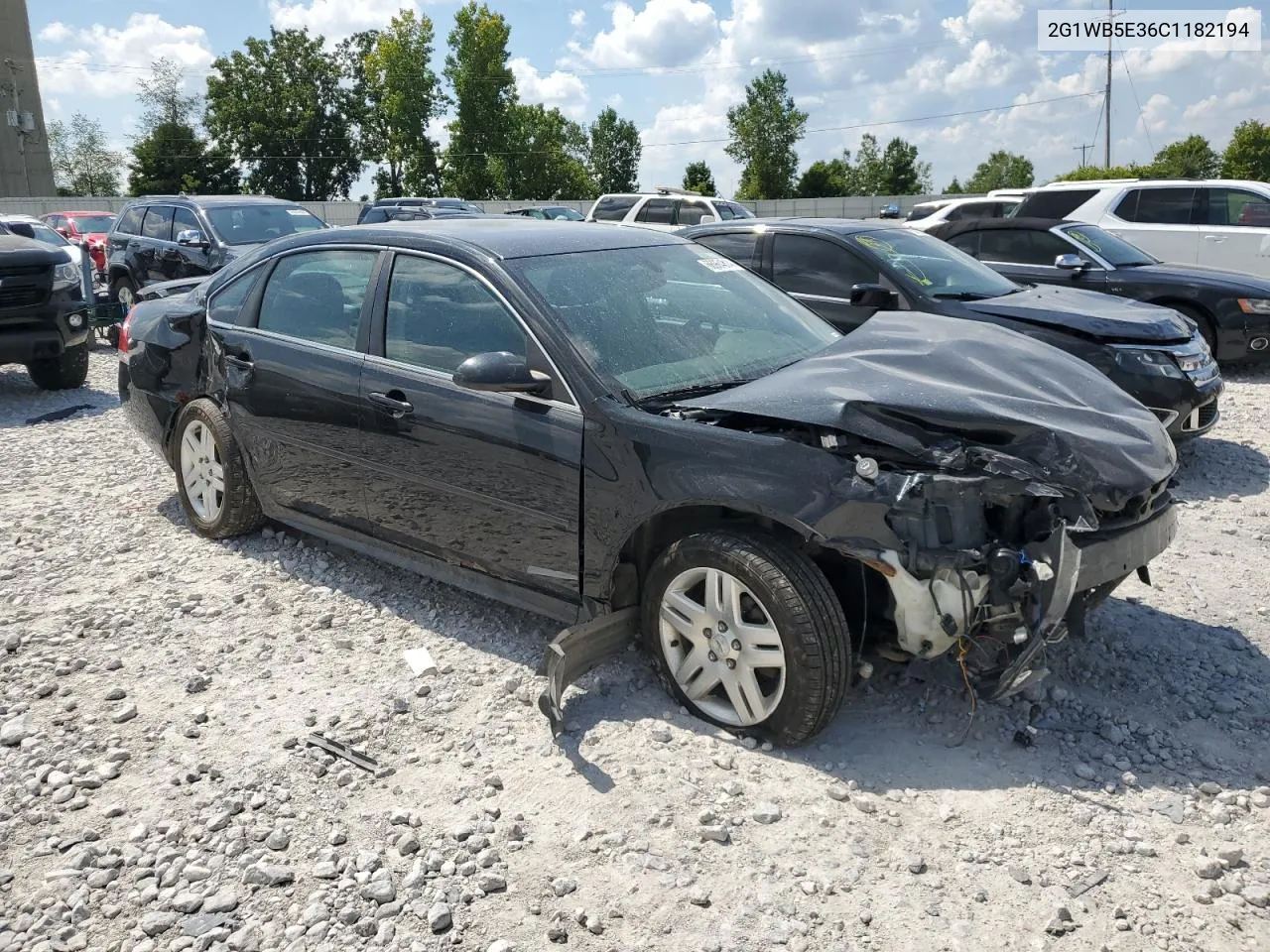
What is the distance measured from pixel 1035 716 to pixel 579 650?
163 cm

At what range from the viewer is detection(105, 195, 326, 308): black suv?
42.2ft

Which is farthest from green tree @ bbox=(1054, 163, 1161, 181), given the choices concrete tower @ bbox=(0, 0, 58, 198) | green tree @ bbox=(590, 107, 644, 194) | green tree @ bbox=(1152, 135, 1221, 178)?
concrete tower @ bbox=(0, 0, 58, 198)

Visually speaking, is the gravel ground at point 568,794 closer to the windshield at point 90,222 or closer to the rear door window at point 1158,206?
the rear door window at point 1158,206

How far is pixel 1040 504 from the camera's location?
3.32m

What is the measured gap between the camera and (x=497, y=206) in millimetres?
41719

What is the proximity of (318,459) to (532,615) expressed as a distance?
47.7 inches

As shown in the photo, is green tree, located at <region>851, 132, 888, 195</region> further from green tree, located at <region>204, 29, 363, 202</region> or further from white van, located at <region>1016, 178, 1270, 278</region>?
white van, located at <region>1016, 178, 1270, 278</region>

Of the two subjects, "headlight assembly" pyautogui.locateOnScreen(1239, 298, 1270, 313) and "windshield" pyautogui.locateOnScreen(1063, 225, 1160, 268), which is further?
"windshield" pyautogui.locateOnScreen(1063, 225, 1160, 268)

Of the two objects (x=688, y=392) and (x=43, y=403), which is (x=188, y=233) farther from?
(x=688, y=392)

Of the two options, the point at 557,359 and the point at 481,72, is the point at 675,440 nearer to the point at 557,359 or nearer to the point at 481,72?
the point at 557,359

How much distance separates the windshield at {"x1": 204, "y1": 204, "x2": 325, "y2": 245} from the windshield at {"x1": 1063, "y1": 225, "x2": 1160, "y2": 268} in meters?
8.72

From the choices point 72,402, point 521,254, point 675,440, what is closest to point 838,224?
point 521,254

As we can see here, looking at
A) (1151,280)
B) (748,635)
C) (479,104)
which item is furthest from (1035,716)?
(479,104)

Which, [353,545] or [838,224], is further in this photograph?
[838,224]
